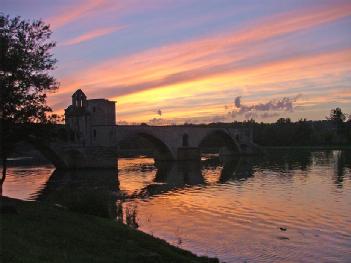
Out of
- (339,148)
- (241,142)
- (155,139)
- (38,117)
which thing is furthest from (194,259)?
(339,148)

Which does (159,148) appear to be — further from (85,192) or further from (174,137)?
(85,192)

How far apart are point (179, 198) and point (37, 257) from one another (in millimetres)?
27085

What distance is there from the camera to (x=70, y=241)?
46.9ft

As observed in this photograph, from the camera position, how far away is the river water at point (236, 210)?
2041 centimetres

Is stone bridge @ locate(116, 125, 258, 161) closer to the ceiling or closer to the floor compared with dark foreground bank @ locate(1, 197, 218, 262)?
closer to the ceiling

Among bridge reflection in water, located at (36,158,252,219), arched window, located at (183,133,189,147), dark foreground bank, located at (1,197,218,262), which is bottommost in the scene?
bridge reflection in water, located at (36,158,252,219)

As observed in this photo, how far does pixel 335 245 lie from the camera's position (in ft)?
68.1

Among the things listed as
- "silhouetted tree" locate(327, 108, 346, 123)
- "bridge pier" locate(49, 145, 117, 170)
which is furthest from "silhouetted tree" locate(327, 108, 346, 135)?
"bridge pier" locate(49, 145, 117, 170)

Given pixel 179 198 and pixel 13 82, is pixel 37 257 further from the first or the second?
pixel 179 198

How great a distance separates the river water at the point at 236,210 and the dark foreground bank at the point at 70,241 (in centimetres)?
350

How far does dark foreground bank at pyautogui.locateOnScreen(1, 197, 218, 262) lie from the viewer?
12.1 m

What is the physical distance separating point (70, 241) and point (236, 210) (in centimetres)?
1786

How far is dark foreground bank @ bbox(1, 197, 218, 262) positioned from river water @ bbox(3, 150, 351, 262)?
11.5ft

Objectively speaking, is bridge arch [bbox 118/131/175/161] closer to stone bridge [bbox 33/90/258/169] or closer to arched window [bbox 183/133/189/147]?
stone bridge [bbox 33/90/258/169]
